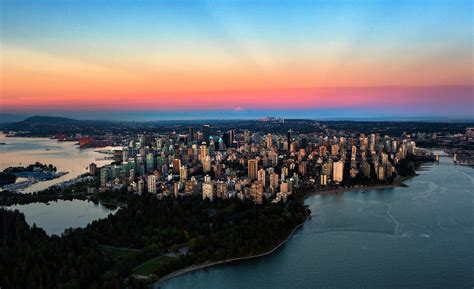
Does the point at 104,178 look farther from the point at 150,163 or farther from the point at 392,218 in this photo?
the point at 392,218

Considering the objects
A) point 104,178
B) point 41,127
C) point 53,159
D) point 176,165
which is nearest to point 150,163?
point 176,165

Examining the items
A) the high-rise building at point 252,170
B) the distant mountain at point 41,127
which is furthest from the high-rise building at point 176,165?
the distant mountain at point 41,127

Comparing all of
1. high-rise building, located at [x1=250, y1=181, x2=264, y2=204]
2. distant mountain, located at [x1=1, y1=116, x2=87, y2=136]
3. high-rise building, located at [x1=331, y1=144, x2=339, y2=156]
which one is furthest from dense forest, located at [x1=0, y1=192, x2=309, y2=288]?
distant mountain, located at [x1=1, y1=116, x2=87, y2=136]

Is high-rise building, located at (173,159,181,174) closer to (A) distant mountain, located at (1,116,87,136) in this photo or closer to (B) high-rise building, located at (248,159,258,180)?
(B) high-rise building, located at (248,159,258,180)

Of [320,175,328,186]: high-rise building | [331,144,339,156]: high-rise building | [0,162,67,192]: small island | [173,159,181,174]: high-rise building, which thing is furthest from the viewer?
[331,144,339,156]: high-rise building

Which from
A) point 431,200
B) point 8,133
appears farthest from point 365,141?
point 8,133

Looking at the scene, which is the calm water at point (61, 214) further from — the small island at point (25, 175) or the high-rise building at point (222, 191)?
the small island at point (25, 175)

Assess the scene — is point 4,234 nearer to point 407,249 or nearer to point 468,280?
point 407,249
